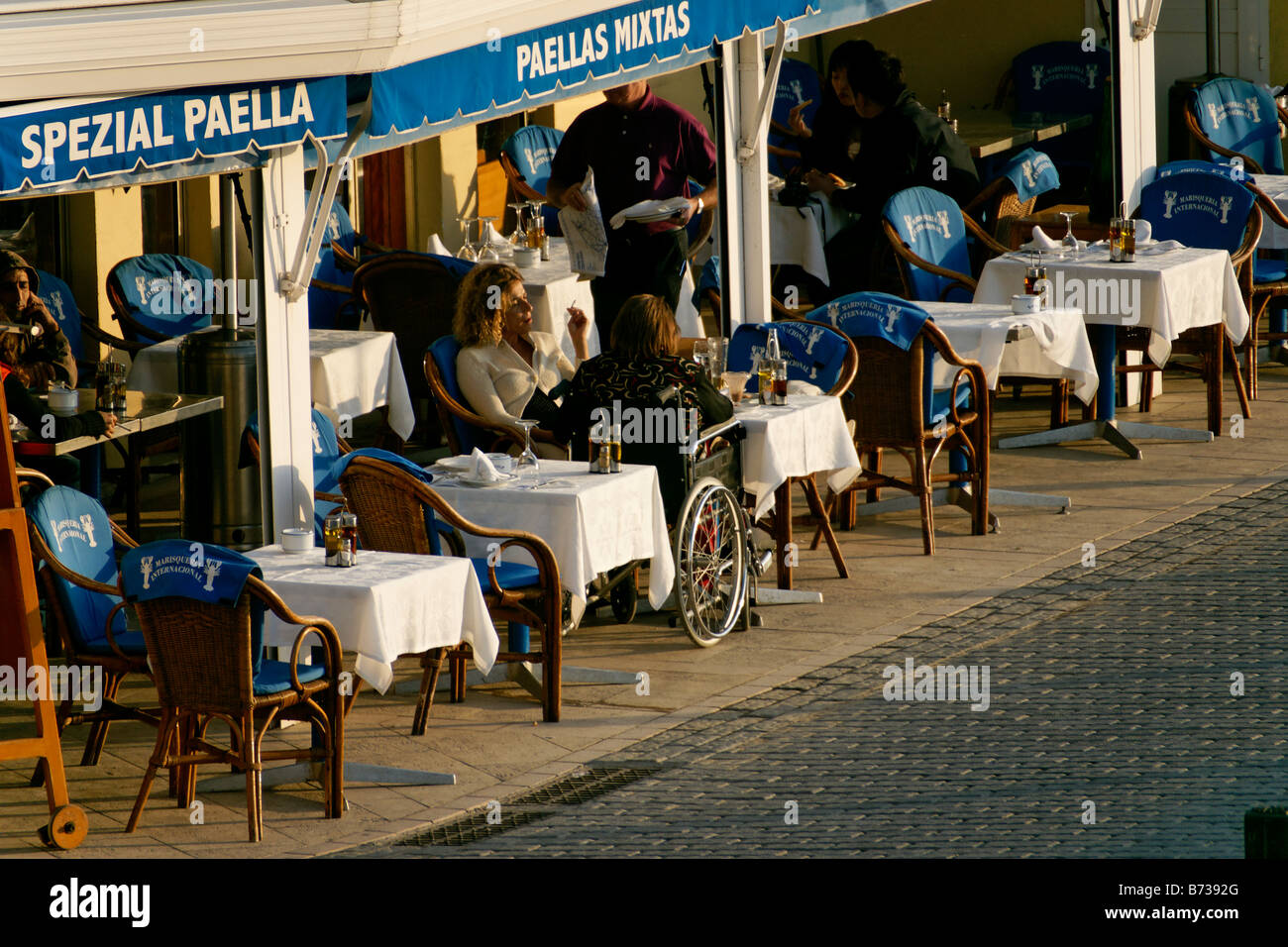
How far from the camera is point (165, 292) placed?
12.0 metres

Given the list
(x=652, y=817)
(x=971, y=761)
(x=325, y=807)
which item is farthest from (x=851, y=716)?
(x=325, y=807)

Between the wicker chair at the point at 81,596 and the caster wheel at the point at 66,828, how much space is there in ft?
1.66

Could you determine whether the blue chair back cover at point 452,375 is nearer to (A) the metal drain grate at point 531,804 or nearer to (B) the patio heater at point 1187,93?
(A) the metal drain grate at point 531,804

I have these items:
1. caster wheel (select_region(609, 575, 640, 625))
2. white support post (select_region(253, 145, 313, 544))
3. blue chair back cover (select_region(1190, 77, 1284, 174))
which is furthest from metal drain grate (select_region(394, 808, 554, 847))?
blue chair back cover (select_region(1190, 77, 1284, 174))

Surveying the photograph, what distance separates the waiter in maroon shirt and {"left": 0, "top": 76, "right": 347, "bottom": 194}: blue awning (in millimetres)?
3943

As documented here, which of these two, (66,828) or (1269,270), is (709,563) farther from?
(1269,270)

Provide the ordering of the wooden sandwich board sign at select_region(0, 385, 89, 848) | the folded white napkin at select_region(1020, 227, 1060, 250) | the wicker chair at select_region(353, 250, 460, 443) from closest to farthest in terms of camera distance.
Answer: the wooden sandwich board sign at select_region(0, 385, 89, 848) < the wicker chair at select_region(353, 250, 460, 443) < the folded white napkin at select_region(1020, 227, 1060, 250)

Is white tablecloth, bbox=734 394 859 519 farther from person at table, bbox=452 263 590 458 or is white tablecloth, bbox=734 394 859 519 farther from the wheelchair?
person at table, bbox=452 263 590 458

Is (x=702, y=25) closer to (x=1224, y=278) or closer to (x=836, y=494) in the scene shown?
(x=836, y=494)

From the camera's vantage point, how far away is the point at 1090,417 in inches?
522

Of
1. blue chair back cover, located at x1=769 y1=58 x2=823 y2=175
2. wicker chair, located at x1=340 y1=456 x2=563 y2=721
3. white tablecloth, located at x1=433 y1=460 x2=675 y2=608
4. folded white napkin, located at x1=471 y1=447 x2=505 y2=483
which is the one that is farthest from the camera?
blue chair back cover, located at x1=769 y1=58 x2=823 y2=175

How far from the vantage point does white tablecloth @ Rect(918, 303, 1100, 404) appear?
442 inches

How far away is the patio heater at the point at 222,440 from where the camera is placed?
31.8ft
